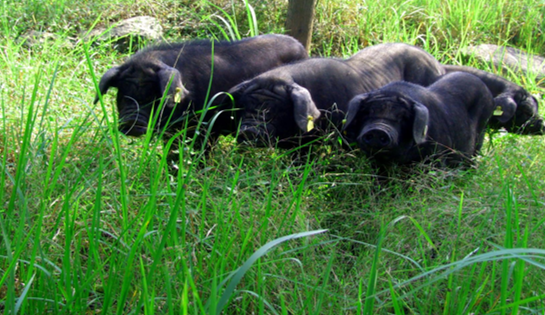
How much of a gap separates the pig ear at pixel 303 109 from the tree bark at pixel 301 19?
217 centimetres

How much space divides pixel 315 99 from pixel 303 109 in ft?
1.73

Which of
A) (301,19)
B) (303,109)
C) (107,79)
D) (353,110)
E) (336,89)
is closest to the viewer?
(353,110)

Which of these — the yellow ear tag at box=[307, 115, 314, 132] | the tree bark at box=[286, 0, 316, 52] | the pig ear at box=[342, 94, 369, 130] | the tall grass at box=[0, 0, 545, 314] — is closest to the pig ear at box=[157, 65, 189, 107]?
the tall grass at box=[0, 0, 545, 314]

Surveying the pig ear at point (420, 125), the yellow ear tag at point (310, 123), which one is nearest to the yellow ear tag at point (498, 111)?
the pig ear at point (420, 125)

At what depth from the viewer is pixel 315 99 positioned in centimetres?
544

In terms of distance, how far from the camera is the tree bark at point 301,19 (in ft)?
22.9

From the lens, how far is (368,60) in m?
6.14

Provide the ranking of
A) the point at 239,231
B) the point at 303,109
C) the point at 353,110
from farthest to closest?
the point at 303,109
the point at 353,110
the point at 239,231

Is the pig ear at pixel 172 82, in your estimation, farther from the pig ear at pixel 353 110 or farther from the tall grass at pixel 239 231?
the pig ear at pixel 353 110

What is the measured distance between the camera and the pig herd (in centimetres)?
472

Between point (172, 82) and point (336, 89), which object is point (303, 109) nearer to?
point (336, 89)

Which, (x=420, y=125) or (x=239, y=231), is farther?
(x=420, y=125)

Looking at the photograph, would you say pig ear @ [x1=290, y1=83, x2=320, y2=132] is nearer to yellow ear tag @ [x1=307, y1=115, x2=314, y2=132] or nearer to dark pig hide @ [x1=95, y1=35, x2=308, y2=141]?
yellow ear tag @ [x1=307, y1=115, x2=314, y2=132]

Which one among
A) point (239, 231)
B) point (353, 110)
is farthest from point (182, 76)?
point (239, 231)
